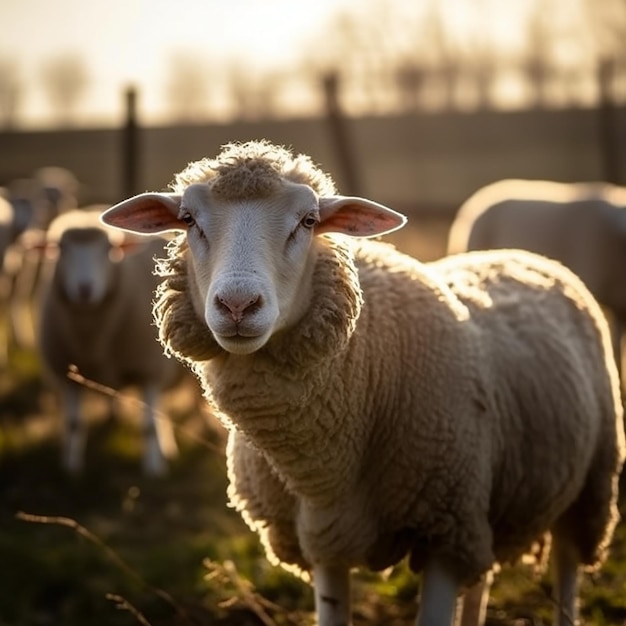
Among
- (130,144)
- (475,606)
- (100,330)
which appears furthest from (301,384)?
(130,144)

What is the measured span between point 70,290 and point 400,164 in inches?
945

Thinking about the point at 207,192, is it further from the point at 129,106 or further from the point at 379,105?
the point at 379,105

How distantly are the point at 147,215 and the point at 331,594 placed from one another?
4.33 feet

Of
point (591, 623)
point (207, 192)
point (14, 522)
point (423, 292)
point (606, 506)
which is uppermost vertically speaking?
point (207, 192)

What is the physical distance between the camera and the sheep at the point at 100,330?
301 inches

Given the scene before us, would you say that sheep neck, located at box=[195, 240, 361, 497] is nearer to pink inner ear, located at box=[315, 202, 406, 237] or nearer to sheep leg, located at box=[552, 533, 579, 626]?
pink inner ear, located at box=[315, 202, 406, 237]

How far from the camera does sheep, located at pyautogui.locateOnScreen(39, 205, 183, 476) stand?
766 cm

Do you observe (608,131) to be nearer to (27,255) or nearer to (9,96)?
(27,255)

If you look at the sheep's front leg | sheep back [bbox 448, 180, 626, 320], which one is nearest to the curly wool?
the sheep's front leg

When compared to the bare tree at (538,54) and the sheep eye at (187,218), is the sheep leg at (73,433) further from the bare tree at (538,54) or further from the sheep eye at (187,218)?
the bare tree at (538,54)

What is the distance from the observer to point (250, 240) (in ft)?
10.8

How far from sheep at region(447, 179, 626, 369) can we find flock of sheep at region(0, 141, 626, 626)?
476cm

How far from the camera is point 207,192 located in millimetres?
3479

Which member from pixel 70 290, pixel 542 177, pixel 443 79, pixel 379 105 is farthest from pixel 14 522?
pixel 443 79
